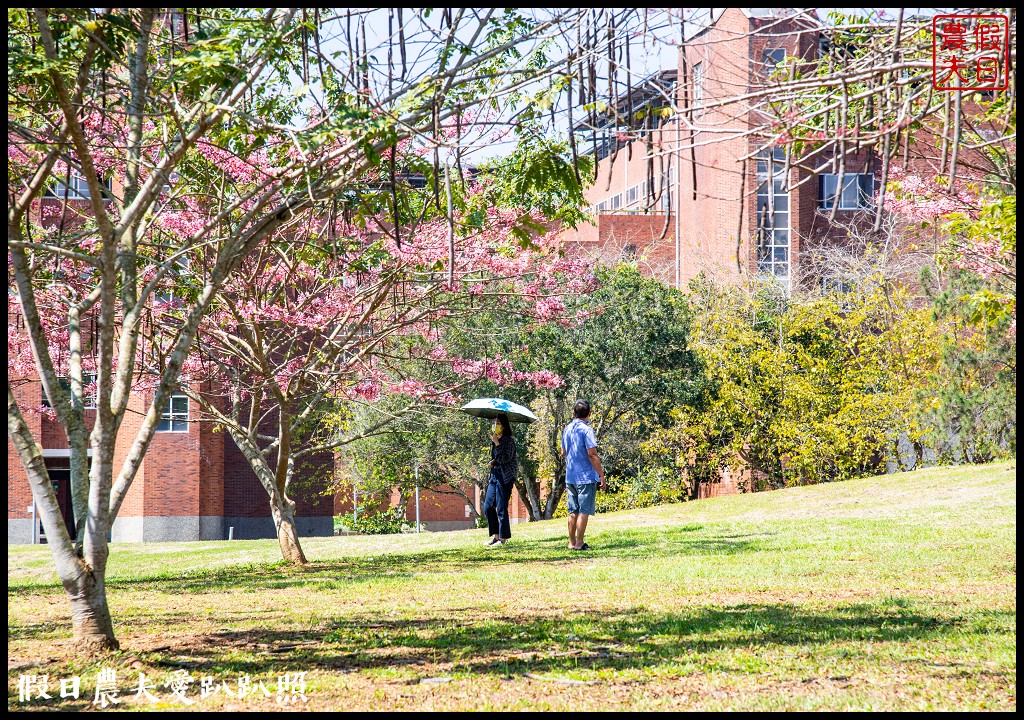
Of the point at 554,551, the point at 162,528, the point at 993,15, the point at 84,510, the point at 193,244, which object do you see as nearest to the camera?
the point at 993,15

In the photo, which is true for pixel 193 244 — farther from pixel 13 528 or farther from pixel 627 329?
pixel 13 528

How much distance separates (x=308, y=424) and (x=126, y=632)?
20238 mm

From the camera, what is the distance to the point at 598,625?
6840 millimetres

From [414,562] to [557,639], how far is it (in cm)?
648

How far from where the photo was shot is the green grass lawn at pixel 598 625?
16.1 feet

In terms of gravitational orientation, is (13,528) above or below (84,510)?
below

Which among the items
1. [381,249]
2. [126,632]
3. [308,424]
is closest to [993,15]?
[126,632]

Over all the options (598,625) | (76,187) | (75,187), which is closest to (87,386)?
(75,187)

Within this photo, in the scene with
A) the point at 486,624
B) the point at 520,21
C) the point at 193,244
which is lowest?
the point at 486,624

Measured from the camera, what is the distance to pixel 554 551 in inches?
499

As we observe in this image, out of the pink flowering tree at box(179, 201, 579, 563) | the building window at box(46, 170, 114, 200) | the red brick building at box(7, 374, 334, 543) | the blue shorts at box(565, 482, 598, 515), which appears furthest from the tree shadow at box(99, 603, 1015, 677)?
the red brick building at box(7, 374, 334, 543)

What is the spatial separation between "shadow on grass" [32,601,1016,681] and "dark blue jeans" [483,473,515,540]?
230 inches

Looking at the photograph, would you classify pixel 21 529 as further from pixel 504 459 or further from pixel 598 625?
pixel 598 625

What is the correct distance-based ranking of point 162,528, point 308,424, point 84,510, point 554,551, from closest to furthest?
point 84,510 < point 554,551 < point 308,424 < point 162,528
